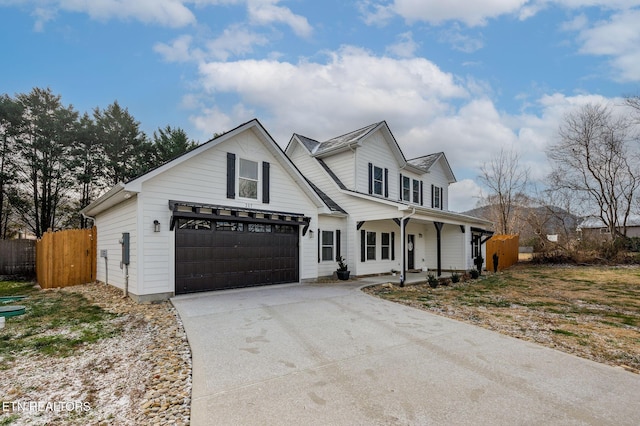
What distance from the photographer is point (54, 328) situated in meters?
5.86

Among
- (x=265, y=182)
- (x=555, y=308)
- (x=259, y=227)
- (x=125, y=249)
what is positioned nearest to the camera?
(x=555, y=308)

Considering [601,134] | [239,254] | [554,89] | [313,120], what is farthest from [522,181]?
[239,254]

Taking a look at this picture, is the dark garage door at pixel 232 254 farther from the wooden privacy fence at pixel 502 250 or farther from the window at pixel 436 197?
the wooden privacy fence at pixel 502 250

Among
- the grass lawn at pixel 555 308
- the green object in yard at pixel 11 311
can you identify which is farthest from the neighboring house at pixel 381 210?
the green object in yard at pixel 11 311

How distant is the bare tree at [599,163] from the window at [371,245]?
59.2 feet

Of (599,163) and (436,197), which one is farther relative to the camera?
(599,163)

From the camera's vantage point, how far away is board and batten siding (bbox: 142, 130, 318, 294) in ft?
26.9

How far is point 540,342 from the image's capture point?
16.2 feet

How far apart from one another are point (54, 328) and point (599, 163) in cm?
2998

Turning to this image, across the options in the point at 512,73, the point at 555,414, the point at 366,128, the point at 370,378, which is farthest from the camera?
the point at 366,128

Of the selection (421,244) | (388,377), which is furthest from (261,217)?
(421,244)

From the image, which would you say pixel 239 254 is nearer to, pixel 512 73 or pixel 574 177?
pixel 512 73

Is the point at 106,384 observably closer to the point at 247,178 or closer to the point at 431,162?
the point at 247,178

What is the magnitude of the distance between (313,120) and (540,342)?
1656 cm
